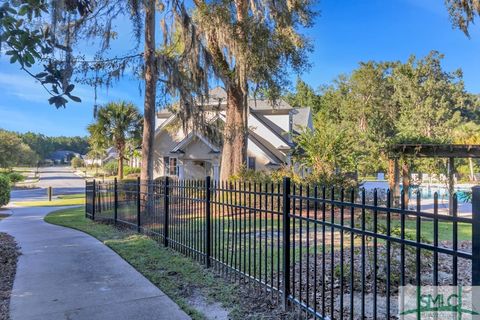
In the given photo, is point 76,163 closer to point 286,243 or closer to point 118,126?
point 118,126

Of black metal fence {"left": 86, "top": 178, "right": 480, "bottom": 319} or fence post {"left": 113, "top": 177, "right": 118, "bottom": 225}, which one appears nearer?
black metal fence {"left": 86, "top": 178, "right": 480, "bottom": 319}

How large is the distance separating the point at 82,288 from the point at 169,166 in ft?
72.4

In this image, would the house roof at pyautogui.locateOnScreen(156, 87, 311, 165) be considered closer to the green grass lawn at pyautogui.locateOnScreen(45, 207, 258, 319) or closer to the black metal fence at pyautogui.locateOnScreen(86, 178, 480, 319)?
the black metal fence at pyautogui.locateOnScreen(86, 178, 480, 319)

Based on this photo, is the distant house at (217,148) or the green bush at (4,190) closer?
the green bush at (4,190)

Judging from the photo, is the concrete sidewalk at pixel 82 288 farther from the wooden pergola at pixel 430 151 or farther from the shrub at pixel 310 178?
the wooden pergola at pixel 430 151

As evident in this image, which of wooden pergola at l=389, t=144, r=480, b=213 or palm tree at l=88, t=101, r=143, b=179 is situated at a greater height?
palm tree at l=88, t=101, r=143, b=179

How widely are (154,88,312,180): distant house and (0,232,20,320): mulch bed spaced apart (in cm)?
1380

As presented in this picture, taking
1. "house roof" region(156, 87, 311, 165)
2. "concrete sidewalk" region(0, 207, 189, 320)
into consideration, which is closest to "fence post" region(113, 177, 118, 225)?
"concrete sidewalk" region(0, 207, 189, 320)

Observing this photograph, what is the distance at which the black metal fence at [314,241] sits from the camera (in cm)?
280

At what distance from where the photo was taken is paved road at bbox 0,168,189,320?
165 inches

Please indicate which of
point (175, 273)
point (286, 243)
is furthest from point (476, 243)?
point (175, 273)

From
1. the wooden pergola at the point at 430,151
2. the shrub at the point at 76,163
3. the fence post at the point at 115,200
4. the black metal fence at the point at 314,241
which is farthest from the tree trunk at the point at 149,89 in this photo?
the shrub at the point at 76,163

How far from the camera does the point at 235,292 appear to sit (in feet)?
15.8

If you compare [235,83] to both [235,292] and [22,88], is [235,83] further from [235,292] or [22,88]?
[235,292]
